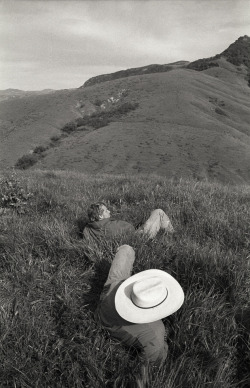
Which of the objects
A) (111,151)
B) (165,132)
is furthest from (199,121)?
(111,151)

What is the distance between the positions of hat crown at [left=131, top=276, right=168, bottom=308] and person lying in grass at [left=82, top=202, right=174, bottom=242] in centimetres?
130

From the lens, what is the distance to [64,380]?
76.1 inches

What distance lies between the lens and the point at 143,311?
214 centimetres

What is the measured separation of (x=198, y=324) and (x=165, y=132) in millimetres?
29706

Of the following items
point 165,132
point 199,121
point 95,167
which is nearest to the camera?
point 95,167

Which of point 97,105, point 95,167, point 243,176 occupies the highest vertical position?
point 97,105

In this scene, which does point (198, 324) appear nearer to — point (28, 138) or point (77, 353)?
point (77, 353)

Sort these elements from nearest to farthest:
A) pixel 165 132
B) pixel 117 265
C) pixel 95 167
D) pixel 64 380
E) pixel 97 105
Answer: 1. pixel 64 380
2. pixel 117 265
3. pixel 95 167
4. pixel 165 132
5. pixel 97 105

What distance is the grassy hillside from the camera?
192cm

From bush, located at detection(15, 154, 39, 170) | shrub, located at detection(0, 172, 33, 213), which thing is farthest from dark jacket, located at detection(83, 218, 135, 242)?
bush, located at detection(15, 154, 39, 170)

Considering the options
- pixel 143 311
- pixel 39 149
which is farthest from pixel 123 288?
pixel 39 149

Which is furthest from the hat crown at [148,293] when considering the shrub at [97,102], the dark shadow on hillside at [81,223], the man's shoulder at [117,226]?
the shrub at [97,102]

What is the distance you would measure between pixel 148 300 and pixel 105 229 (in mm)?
1688

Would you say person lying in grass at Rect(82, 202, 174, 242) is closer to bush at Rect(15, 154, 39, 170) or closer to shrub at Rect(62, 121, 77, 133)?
bush at Rect(15, 154, 39, 170)
